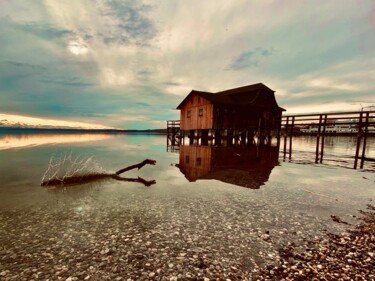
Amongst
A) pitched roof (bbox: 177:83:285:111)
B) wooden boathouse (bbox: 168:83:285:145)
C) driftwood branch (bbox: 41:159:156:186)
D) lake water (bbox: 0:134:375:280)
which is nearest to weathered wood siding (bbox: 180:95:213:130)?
wooden boathouse (bbox: 168:83:285:145)

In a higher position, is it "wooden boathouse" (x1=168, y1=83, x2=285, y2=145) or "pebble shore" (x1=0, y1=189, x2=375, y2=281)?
"wooden boathouse" (x1=168, y1=83, x2=285, y2=145)

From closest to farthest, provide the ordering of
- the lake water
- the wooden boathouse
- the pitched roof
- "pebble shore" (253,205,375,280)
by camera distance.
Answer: "pebble shore" (253,205,375,280) → the lake water → the wooden boathouse → the pitched roof

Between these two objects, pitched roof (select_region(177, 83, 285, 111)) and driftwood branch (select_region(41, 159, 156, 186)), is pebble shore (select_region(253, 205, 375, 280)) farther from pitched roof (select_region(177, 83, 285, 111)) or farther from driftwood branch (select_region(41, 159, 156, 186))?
pitched roof (select_region(177, 83, 285, 111))

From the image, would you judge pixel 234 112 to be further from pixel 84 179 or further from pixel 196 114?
pixel 84 179

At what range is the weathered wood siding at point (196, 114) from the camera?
121ft

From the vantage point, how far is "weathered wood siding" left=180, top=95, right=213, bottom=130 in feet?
121

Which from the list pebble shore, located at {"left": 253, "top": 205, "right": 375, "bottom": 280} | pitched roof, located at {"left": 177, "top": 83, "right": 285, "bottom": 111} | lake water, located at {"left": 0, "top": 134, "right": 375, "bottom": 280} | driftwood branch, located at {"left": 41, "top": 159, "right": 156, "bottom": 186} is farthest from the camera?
pitched roof, located at {"left": 177, "top": 83, "right": 285, "bottom": 111}

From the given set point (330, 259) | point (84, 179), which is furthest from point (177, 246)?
point (84, 179)

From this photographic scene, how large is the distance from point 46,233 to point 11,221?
1.64 meters

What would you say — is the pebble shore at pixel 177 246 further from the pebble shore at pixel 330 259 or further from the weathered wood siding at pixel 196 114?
the weathered wood siding at pixel 196 114

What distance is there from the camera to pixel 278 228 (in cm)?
581

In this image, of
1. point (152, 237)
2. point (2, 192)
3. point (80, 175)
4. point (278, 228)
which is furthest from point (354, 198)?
point (2, 192)

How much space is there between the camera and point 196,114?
40.4m

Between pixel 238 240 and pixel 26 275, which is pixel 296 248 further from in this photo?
pixel 26 275
